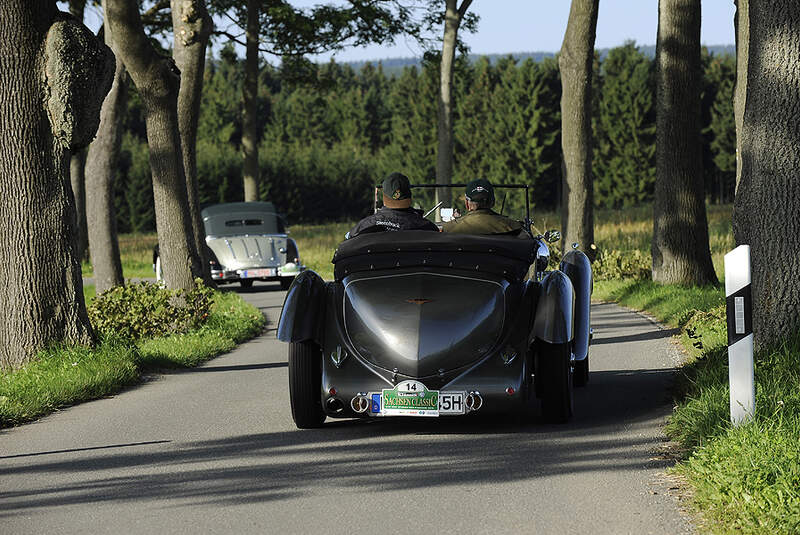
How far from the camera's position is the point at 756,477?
218 inches

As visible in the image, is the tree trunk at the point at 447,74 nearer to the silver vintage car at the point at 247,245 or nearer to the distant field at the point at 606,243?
the distant field at the point at 606,243

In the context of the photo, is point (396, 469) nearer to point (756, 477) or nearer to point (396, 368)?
point (396, 368)

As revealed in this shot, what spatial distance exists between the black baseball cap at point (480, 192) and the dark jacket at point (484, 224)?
0.11 metres

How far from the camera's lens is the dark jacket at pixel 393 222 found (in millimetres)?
8742

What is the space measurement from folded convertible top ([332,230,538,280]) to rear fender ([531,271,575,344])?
23cm

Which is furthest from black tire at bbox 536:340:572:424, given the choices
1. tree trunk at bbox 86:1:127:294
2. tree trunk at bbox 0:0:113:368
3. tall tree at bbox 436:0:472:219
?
tall tree at bbox 436:0:472:219

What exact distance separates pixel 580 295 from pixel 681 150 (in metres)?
9.63

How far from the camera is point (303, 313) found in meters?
7.94

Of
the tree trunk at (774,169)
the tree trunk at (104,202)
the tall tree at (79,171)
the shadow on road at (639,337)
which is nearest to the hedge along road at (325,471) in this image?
the tree trunk at (774,169)

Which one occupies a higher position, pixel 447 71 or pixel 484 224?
pixel 447 71

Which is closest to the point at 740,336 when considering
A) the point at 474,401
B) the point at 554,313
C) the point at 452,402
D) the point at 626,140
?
the point at 554,313

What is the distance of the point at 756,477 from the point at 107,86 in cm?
800

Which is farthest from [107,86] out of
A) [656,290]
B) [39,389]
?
[656,290]

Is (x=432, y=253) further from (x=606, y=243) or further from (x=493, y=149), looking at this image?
(x=493, y=149)
